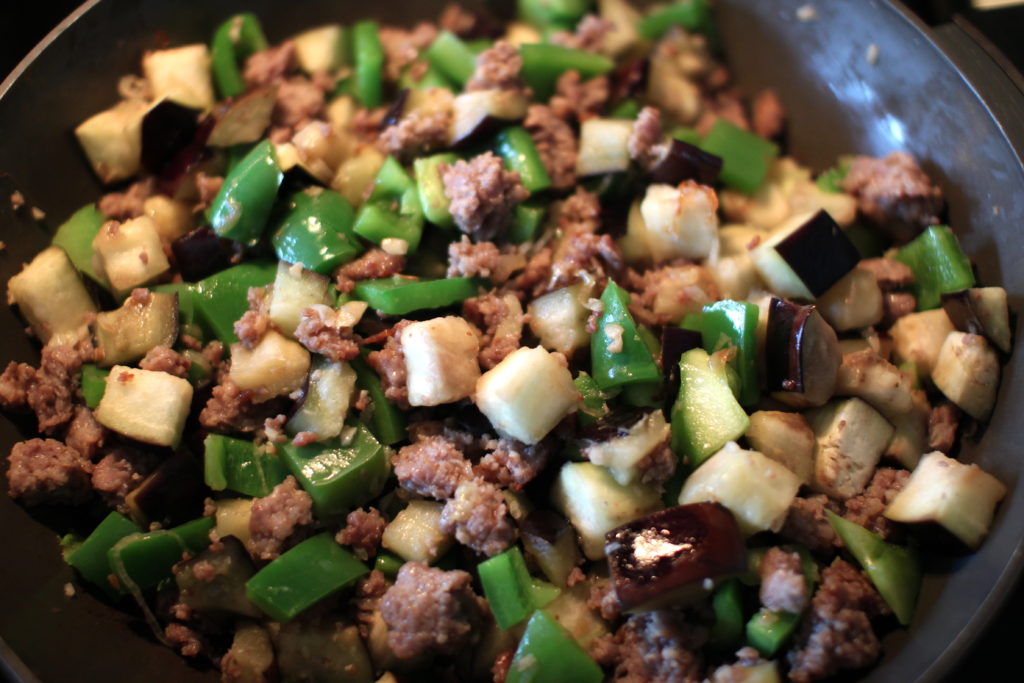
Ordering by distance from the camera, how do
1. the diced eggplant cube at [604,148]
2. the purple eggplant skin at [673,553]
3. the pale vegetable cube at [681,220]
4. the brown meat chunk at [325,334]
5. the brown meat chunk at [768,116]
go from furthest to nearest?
1. the brown meat chunk at [768,116]
2. the diced eggplant cube at [604,148]
3. the pale vegetable cube at [681,220]
4. the brown meat chunk at [325,334]
5. the purple eggplant skin at [673,553]

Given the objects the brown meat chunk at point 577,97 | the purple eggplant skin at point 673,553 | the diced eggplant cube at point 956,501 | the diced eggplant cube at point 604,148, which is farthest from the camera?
the brown meat chunk at point 577,97

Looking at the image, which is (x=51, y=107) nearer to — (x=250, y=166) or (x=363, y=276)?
(x=250, y=166)

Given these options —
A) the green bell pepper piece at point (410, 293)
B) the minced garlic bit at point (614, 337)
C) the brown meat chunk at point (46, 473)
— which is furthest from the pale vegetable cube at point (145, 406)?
the minced garlic bit at point (614, 337)

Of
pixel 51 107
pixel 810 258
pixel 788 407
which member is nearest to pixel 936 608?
pixel 788 407

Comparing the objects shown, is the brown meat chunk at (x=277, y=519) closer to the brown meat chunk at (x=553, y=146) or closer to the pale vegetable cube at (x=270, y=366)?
the pale vegetable cube at (x=270, y=366)

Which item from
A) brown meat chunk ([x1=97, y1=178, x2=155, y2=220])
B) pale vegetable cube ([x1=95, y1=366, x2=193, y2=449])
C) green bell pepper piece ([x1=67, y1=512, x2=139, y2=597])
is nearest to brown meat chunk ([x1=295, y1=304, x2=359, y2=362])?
pale vegetable cube ([x1=95, y1=366, x2=193, y2=449])
